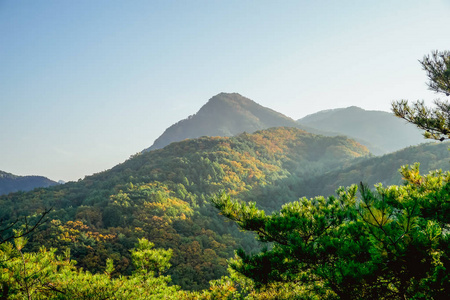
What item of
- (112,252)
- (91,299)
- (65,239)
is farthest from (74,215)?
(91,299)

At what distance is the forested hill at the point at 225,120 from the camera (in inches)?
5753

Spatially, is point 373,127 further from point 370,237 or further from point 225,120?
point 370,237

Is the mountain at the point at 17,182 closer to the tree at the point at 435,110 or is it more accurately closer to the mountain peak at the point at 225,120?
the mountain peak at the point at 225,120

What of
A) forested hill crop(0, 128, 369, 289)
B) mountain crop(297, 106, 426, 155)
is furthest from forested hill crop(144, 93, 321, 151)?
forested hill crop(0, 128, 369, 289)

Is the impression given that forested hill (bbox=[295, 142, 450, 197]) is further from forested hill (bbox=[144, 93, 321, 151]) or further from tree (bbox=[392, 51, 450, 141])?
forested hill (bbox=[144, 93, 321, 151])

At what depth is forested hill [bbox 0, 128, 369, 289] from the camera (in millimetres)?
22070

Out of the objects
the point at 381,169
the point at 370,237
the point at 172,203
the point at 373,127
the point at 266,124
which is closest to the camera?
the point at 370,237

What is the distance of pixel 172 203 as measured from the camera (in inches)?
1362

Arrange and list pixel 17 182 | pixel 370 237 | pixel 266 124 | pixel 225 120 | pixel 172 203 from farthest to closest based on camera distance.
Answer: pixel 225 120, pixel 266 124, pixel 17 182, pixel 172 203, pixel 370 237

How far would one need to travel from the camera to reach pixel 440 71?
6602 mm

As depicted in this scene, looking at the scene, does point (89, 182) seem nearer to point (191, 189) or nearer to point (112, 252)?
point (191, 189)

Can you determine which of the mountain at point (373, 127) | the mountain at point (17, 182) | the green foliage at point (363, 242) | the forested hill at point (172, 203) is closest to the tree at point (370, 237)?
the green foliage at point (363, 242)

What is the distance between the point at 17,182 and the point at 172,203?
4311 inches

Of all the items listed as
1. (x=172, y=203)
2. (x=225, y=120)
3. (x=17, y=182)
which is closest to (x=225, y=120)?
(x=225, y=120)
